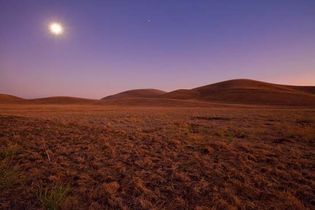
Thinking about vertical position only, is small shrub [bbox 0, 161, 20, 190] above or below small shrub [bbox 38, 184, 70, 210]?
above

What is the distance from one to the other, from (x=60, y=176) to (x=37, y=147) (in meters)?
2.88

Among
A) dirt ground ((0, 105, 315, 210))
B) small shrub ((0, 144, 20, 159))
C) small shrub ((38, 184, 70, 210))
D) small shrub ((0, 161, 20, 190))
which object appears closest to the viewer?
small shrub ((38, 184, 70, 210))

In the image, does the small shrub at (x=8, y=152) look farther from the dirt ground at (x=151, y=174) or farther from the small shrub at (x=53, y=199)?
the small shrub at (x=53, y=199)

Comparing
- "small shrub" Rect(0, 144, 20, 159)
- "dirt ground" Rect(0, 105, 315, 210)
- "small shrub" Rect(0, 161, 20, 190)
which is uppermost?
"small shrub" Rect(0, 144, 20, 159)

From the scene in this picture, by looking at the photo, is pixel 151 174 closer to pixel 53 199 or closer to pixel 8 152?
pixel 53 199

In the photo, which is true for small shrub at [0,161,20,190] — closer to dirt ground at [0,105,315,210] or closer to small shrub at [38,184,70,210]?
dirt ground at [0,105,315,210]

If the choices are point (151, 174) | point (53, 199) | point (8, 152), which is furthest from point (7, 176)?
point (151, 174)

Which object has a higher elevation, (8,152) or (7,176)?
(8,152)

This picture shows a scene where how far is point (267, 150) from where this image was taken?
7.55m

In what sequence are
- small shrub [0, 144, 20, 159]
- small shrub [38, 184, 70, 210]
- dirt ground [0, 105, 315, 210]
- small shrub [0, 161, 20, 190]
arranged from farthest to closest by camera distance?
small shrub [0, 144, 20, 159]
small shrub [0, 161, 20, 190]
dirt ground [0, 105, 315, 210]
small shrub [38, 184, 70, 210]

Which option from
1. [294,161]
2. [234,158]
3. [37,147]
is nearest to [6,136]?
[37,147]

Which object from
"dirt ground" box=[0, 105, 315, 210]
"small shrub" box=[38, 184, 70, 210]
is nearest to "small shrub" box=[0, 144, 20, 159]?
"dirt ground" box=[0, 105, 315, 210]

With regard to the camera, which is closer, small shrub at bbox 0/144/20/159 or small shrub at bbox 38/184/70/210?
small shrub at bbox 38/184/70/210

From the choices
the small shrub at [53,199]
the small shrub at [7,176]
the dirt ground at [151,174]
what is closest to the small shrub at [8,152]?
the dirt ground at [151,174]
